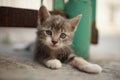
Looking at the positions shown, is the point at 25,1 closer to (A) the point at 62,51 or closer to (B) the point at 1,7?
(B) the point at 1,7

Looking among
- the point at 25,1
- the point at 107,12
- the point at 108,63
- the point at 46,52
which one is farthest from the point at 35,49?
the point at 107,12

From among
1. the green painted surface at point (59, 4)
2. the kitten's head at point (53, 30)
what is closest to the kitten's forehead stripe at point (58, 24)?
the kitten's head at point (53, 30)

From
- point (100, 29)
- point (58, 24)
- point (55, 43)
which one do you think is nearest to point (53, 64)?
point (55, 43)

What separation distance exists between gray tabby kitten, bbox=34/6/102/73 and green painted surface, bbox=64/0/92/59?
0.16 metres

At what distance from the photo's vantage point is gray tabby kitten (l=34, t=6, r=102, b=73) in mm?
1125

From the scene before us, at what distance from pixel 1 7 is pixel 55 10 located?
0.37 m

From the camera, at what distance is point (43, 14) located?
47.5 inches

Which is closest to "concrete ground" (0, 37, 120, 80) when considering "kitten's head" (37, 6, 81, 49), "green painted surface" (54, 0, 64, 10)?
"kitten's head" (37, 6, 81, 49)

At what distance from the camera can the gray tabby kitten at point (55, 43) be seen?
3.69 feet

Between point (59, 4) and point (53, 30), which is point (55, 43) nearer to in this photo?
point (53, 30)

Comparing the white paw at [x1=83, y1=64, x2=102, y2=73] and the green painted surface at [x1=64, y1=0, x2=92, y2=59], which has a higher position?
the green painted surface at [x1=64, y1=0, x2=92, y2=59]

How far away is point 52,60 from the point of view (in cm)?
114

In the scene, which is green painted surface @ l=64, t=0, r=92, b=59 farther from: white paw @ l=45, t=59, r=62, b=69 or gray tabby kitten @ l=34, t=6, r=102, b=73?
white paw @ l=45, t=59, r=62, b=69

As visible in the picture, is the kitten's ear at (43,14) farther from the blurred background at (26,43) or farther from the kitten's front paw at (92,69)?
the kitten's front paw at (92,69)
